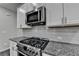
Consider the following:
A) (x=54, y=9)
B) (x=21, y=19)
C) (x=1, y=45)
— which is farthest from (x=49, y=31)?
(x=1, y=45)

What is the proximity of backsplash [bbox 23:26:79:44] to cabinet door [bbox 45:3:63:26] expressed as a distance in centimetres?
39

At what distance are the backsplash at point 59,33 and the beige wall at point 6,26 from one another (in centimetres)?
179

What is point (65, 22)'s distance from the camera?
0.88m

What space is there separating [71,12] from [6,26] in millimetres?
3022

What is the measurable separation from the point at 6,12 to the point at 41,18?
8.51ft

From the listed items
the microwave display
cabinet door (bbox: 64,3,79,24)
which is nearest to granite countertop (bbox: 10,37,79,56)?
cabinet door (bbox: 64,3,79,24)

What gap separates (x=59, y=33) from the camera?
133 centimetres

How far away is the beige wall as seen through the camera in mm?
2707

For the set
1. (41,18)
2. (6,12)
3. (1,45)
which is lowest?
(1,45)

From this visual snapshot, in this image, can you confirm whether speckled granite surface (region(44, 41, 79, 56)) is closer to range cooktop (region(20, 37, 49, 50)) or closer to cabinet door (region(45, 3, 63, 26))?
range cooktop (region(20, 37, 49, 50))

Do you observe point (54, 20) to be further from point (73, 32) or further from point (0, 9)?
point (0, 9)

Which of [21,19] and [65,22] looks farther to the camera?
[21,19]

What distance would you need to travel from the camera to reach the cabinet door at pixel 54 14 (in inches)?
37.8

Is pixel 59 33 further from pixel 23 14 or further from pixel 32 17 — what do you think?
pixel 23 14
